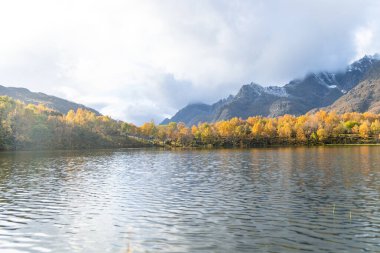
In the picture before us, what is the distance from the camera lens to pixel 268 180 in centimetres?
6350

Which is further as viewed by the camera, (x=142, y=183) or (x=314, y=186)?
(x=142, y=183)

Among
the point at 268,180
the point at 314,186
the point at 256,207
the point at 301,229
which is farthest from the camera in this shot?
the point at 268,180

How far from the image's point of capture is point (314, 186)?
55750 millimetres

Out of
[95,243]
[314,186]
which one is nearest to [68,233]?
[95,243]

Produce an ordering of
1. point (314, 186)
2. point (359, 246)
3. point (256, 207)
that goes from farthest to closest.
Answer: point (314, 186) < point (256, 207) < point (359, 246)

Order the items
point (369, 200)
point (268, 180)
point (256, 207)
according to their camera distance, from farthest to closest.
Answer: point (268, 180)
point (369, 200)
point (256, 207)

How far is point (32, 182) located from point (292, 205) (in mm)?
45194

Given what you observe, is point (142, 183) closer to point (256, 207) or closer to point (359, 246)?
point (256, 207)

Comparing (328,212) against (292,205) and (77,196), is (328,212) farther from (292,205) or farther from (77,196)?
(77,196)

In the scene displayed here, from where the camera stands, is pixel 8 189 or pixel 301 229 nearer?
pixel 301 229

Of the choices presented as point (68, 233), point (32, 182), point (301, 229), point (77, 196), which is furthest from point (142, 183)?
point (301, 229)

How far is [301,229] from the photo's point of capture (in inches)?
1227

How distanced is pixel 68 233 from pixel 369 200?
1328 inches

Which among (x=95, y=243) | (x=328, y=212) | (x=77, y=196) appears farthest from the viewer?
(x=77, y=196)
